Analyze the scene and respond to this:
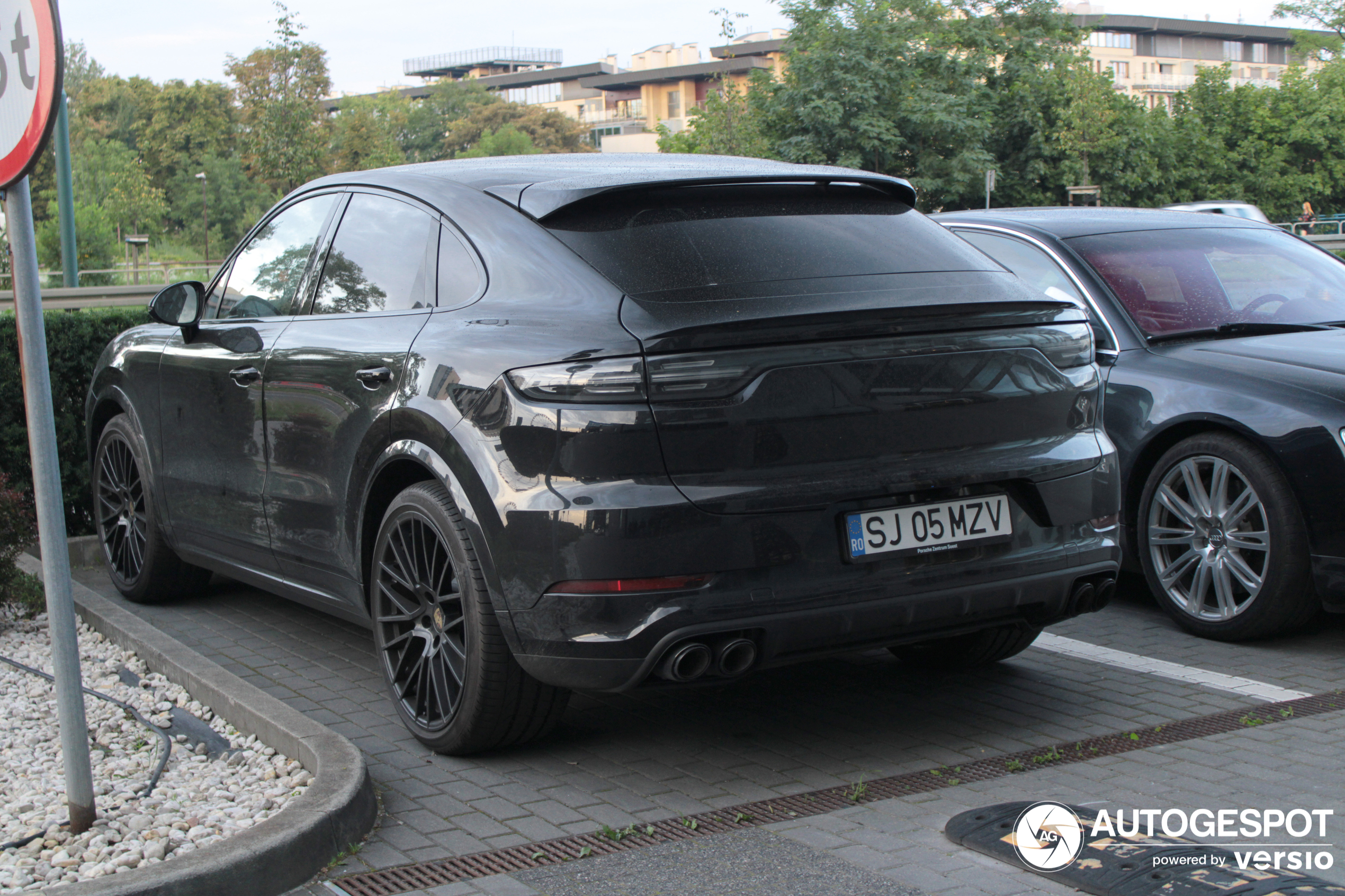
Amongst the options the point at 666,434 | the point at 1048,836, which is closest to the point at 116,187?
the point at 666,434

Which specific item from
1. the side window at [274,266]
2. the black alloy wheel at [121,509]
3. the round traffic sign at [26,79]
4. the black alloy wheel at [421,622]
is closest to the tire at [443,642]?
the black alloy wheel at [421,622]

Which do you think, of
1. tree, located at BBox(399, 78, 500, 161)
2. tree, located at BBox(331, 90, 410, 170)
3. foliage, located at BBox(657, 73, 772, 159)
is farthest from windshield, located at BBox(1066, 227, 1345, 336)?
tree, located at BBox(399, 78, 500, 161)

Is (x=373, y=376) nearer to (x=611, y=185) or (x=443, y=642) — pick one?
(x=443, y=642)

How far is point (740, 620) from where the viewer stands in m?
3.58

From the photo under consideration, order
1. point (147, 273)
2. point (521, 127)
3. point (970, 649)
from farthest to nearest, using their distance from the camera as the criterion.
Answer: point (521, 127) < point (147, 273) < point (970, 649)

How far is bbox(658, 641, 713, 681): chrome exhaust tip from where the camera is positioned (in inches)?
141

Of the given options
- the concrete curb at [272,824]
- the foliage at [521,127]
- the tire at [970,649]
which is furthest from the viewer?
the foliage at [521,127]

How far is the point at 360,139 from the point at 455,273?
9102 cm

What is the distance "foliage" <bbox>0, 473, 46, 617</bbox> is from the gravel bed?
2.29 ft

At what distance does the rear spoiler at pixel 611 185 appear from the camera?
3.97m

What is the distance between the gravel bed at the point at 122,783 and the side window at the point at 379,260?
1.41 m

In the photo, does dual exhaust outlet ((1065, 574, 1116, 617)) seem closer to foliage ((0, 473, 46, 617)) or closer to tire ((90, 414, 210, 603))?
tire ((90, 414, 210, 603))

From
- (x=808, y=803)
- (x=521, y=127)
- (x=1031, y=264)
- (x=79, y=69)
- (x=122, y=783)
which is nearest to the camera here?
(x=808, y=803)

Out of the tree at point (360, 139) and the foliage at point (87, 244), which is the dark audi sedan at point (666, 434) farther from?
the tree at point (360, 139)
